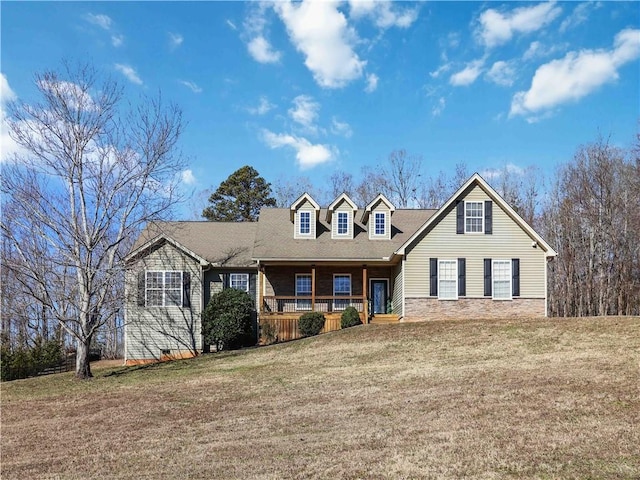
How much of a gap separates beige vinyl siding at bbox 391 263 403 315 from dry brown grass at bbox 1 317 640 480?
416 cm

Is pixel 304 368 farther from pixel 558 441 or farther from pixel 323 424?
pixel 558 441

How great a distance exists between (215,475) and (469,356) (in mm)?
10461

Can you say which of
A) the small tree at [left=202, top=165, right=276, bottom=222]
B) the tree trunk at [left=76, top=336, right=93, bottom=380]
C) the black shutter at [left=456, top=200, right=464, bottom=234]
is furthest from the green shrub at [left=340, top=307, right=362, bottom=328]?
the small tree at [left=202, top=165, right=276, bottom=222]

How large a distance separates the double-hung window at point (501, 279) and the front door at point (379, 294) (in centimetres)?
516

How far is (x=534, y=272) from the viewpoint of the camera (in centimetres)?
2192

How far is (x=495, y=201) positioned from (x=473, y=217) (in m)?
1.12

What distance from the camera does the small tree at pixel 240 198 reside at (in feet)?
138

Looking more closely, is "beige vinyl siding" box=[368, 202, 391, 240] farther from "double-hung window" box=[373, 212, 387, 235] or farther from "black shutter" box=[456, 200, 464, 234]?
"black shutter" box=[456, 200, 464, 234]

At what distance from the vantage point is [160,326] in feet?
73.8

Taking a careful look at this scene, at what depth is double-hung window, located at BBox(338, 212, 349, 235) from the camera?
2498 cm

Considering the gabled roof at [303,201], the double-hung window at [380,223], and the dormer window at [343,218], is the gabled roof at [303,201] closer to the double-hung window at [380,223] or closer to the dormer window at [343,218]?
the dormer window at [343,218]

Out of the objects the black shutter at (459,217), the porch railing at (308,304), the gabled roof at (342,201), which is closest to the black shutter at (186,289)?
the porch railing at (308,304)

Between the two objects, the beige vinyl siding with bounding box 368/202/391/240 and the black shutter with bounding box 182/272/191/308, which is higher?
the beige vinyl siding with bounding box 368/202/391/240

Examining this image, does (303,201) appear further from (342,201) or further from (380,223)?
(380,223)
